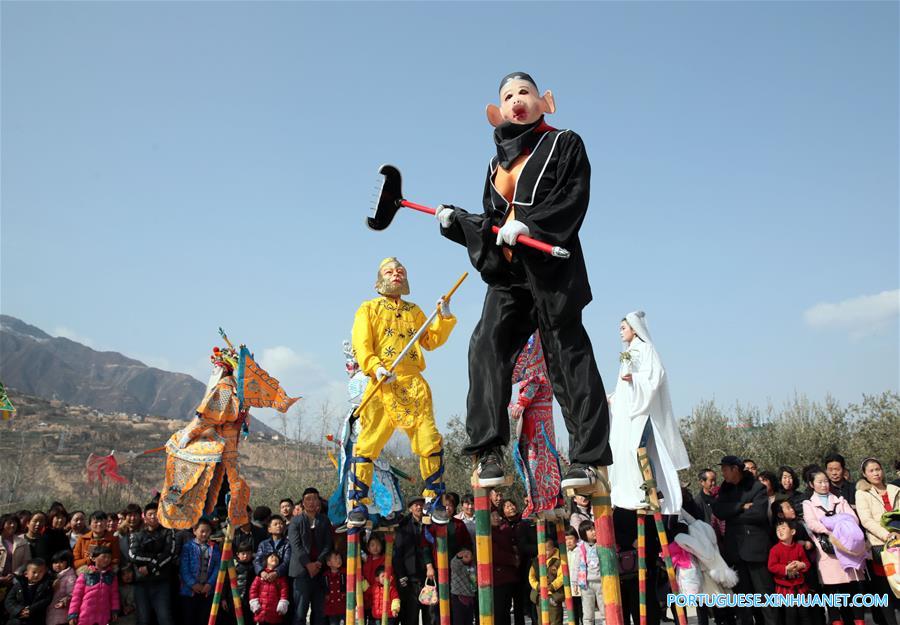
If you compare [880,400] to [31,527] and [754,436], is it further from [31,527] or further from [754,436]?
[31,527]

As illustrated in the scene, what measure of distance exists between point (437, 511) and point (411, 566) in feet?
8.84

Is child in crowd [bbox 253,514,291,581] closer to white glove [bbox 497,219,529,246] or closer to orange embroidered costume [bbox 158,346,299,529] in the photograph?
orange embroidered costume [bbox 158,346,299,529]

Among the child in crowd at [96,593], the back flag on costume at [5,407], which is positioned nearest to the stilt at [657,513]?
the child in crowd at [96,593]

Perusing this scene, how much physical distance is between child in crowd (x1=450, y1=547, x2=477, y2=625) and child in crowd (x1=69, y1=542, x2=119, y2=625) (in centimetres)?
347

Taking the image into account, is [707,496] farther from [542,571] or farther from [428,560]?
[542,571]

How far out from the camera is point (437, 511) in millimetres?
5145

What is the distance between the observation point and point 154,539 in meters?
7.23

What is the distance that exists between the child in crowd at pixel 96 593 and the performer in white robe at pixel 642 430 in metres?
5.17

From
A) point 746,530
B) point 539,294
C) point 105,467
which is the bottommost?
point 746,530

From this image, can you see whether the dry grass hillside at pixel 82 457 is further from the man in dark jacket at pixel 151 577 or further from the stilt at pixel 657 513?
the stilt at pixel 657 513

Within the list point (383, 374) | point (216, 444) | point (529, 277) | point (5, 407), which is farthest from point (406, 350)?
point (5, 407)

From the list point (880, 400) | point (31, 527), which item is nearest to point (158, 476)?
point (31, 527)

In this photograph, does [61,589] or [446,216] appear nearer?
[446,216]

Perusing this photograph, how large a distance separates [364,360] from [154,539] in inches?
137
